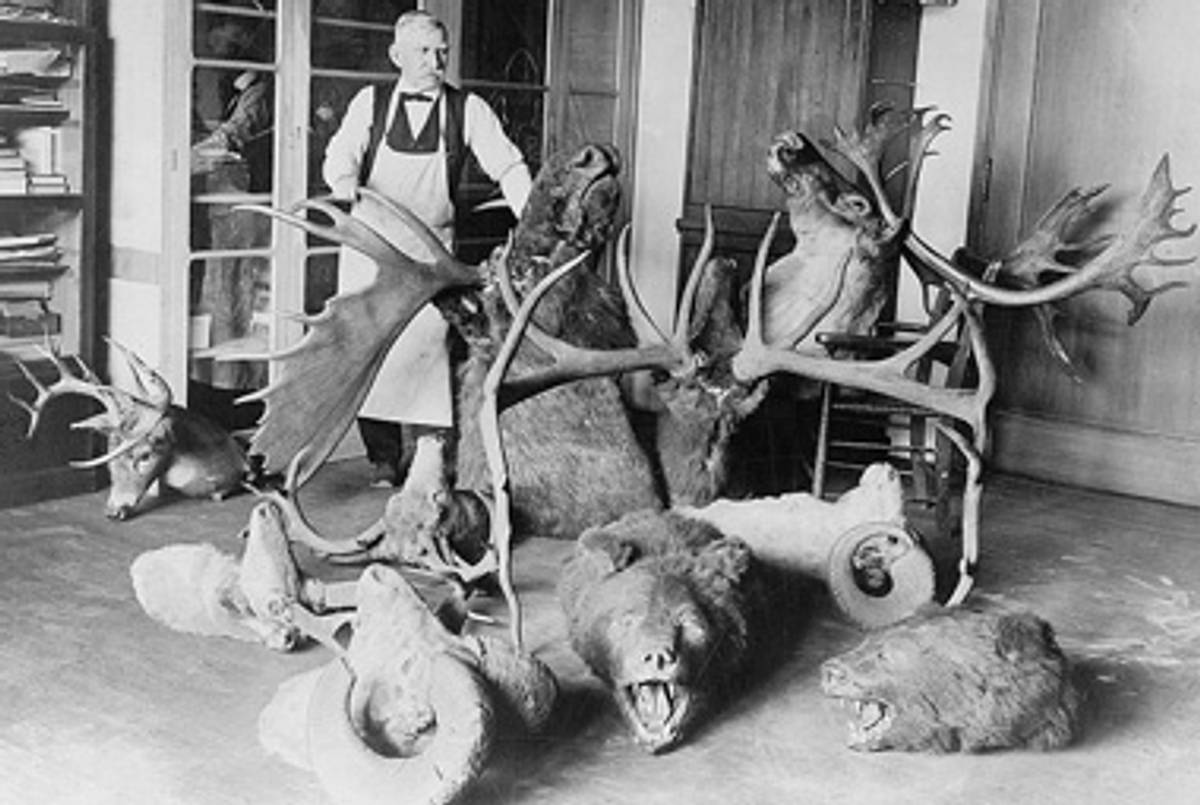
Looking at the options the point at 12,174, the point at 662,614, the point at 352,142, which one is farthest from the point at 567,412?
the point at 12,174

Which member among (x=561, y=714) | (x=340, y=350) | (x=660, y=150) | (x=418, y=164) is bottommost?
(x=561, y=714)

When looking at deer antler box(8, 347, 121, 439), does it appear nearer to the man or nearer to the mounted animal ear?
the man

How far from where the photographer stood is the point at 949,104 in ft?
24.7

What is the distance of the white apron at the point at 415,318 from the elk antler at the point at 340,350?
0.78 meters

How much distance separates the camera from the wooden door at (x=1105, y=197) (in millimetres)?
7047

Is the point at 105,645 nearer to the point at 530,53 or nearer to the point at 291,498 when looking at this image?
the point at 291,498

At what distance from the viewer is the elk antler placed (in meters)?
5.10

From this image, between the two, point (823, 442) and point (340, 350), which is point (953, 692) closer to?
point (823, 442)

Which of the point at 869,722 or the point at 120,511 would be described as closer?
the point at 869,722

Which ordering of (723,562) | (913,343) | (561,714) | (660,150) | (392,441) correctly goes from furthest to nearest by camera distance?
(660,150) → (392,441) → (913,343) → (723,562) → (561,714)

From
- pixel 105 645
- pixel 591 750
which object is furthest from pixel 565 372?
pixel 105 645

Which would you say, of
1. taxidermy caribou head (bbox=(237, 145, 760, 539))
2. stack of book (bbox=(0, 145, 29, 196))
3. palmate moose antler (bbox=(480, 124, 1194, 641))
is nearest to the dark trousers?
taxidermy caribou head (bbox=(237, 145, 760, 539))

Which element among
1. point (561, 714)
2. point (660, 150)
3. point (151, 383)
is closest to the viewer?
point (561, 714)

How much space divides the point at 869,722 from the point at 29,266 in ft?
11.9
